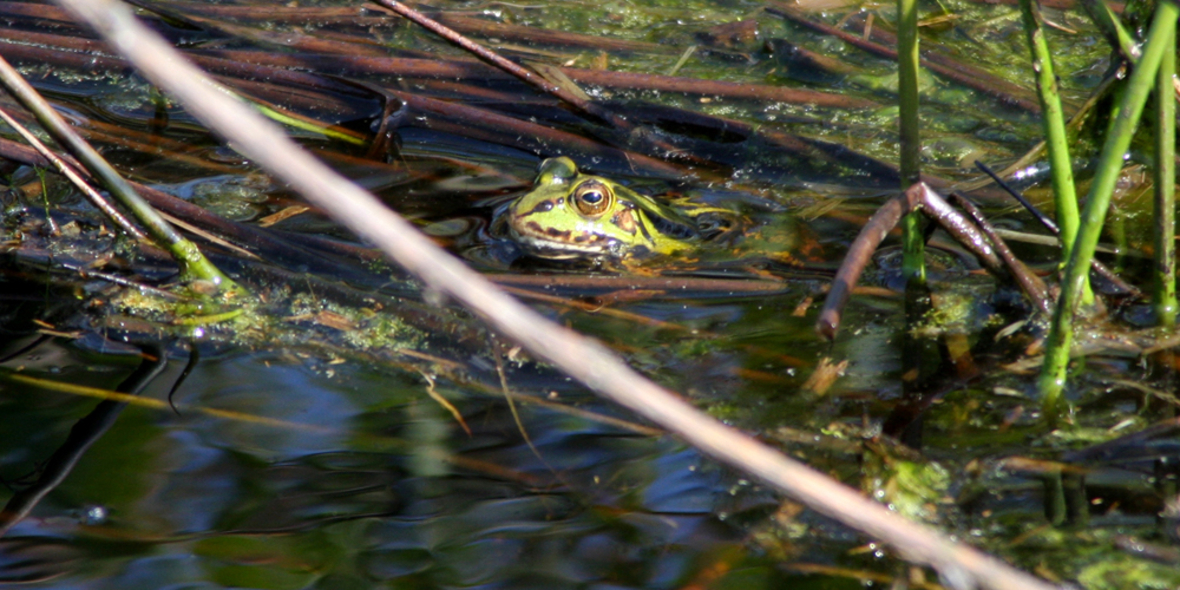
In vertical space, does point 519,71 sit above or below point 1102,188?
below

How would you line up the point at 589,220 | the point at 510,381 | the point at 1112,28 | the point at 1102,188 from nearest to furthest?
the point at 1102,188 → the point at 1112,28 → the point at 510,381 → the point at 589,220

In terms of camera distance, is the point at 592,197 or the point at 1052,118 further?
the point at 592,197

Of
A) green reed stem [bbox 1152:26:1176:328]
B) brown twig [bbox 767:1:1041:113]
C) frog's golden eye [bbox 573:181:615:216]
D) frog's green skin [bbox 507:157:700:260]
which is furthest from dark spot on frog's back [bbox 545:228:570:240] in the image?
brown twig [bbox 767:1:1041:113]

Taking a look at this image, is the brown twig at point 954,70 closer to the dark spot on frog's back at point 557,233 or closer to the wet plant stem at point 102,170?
the dark spot on frog's back at point 557,233

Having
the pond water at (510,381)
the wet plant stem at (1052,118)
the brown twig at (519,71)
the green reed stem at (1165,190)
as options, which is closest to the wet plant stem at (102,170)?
the pond water at (510,381)

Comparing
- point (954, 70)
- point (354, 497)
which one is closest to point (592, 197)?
point (354, 497)

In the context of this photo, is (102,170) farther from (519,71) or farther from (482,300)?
(482,300)

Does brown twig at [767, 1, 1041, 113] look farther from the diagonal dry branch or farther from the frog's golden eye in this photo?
the diagonal dry branch

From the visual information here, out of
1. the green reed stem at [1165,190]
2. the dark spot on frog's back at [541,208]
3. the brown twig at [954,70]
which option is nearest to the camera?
the green reed stem at [1165,190]
